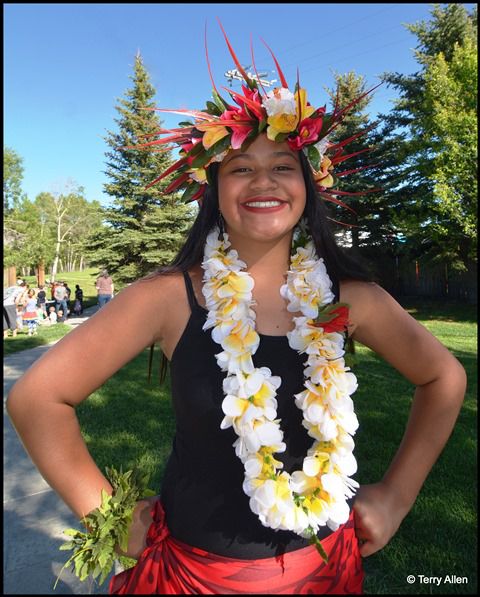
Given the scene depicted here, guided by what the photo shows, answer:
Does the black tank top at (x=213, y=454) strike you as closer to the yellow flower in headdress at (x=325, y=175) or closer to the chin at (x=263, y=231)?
the chin at (x=263, y=231)

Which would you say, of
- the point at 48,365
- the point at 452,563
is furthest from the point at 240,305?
the point at 452,563

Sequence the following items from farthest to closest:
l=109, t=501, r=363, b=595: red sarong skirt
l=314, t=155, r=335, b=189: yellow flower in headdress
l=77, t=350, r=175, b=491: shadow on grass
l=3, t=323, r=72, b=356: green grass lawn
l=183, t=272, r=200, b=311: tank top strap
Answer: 1. l=3, t=323, r=72, b=356: green grass lawn
2. l=77, t=350, r=175, b=491: shadow on grass
3. l=314, t=155, r=335, b=189: yellow flower in headdress
4. l=183, t=272, r=200, b=311: tank top strap
5. l=109, t=501, r=363, b=595: red sarong skirt

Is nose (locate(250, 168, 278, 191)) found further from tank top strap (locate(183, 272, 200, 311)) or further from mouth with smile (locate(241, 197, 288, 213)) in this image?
tank top strap (locate(183, 272, 200, 311))

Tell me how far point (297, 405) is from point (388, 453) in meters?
3.06

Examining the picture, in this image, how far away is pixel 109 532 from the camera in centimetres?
142

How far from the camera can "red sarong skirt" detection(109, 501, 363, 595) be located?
52.8 inches

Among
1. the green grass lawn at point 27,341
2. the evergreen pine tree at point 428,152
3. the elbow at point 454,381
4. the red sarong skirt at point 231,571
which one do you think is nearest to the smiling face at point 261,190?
the elbow at point 454,381

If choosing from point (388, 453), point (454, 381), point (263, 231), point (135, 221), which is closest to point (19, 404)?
point (263, 231)

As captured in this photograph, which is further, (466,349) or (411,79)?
(411,79)

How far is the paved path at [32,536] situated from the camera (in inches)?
102

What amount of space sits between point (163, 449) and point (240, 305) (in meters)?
3.17

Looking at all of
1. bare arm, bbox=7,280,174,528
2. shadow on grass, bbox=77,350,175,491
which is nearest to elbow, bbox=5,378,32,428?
bare arm, bbox=7,280,174,528

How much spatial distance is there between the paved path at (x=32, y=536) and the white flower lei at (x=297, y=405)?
117 cm

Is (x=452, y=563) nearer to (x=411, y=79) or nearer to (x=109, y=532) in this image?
(x=109, y=532)
